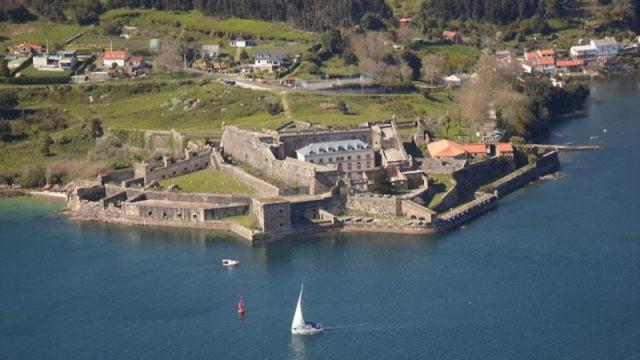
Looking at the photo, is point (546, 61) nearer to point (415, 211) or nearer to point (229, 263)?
point (415, 211)

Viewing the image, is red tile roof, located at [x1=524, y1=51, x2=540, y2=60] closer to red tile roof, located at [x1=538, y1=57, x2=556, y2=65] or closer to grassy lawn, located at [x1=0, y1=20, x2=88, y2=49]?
red tile roof, located at [x1=538, y1=57, x2=556, y2=65]

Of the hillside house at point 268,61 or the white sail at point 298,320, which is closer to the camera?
the white sail at point 298,320

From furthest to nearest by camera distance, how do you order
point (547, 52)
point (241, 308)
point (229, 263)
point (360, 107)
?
point (547, 52)
point (360, 107)
point (229, 263)
point (241, 308)

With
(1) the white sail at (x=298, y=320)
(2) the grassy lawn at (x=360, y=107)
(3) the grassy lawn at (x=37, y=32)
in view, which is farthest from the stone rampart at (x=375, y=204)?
(3) the grassy lawn at (x=37, y=32)

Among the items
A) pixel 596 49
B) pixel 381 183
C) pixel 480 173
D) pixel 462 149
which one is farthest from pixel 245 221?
pixel 596 49

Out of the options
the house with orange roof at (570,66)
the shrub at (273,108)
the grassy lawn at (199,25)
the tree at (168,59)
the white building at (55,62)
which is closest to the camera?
the shrub at (273,108)

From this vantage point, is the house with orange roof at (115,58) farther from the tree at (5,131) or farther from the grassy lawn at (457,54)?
the grassy lawn at (457,54)
